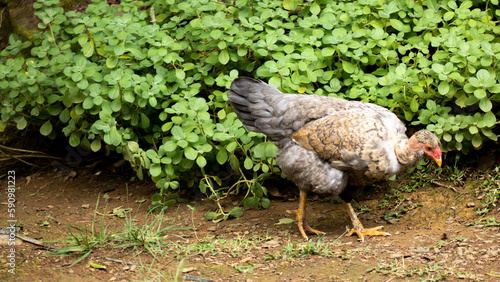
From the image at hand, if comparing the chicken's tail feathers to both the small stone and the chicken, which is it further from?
the small stone

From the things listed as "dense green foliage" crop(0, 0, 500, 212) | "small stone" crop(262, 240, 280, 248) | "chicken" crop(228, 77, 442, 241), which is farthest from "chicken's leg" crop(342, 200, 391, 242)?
"dense green foliage" crop(0, 0, 500, 212)

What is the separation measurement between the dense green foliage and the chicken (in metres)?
0.25

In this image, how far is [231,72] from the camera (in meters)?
5.16

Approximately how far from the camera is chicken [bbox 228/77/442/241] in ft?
13.9

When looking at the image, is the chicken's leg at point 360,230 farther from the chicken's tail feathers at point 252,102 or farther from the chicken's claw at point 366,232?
the chicken's tail feathers at point 252,102

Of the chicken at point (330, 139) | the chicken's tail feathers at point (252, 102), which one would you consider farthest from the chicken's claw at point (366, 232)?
the chicken's tail feathers at point (252, 102)

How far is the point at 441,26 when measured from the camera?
226 inches

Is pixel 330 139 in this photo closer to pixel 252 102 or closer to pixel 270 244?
pixel 252 102

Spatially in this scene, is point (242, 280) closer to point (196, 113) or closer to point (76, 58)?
point (196, 113)

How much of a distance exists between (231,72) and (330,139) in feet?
A: 4.66

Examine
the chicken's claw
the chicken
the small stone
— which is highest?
the chicken

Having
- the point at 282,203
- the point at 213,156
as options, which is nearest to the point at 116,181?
the point at 213,156

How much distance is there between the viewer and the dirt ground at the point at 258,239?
3746 mm

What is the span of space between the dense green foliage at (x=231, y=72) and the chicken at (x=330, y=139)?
0.84 ft
